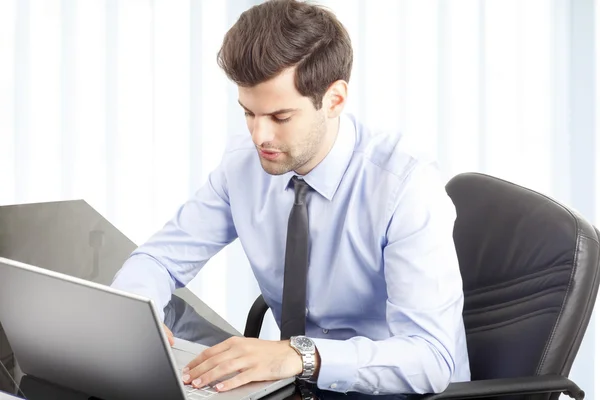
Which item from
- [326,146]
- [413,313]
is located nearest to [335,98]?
[326,146]

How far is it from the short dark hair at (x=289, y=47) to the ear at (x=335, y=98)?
0.01 metres

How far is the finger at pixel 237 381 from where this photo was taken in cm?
117

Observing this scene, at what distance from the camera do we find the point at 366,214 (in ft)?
5.10

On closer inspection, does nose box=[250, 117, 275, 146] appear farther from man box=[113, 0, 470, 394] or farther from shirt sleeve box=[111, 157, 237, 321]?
shirt sleeve box=[111, 157, 237, 321]

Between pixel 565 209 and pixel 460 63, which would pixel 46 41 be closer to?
pixel 460 63

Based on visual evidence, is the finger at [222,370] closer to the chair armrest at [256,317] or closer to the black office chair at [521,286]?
the black office chair at [521,286]

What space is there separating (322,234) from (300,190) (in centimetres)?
10

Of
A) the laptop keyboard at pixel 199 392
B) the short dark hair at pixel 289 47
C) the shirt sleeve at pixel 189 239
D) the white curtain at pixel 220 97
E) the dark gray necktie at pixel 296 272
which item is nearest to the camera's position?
the laptop keyboard at pixel 199 392

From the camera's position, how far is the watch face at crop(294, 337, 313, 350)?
1.29m

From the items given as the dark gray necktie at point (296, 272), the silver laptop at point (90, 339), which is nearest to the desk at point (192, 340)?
the silver laptop at point (90, 339)

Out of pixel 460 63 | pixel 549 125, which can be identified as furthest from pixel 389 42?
pixel 549 125

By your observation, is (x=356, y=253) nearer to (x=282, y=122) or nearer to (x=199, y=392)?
(x=282, y=122)

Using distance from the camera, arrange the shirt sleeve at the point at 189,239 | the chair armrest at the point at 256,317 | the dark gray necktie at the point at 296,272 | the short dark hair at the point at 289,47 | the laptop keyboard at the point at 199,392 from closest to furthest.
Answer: the laptop keyboard at the point at 199,392 → the short dark hair at the point at 289,47 → the dark gray necktie at the point at 296,272 → the shirt sleeve at the point at 189,239 → the chair armrest at the point at 256,317

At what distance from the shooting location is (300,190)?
62.7 inches
